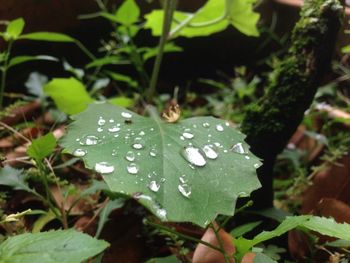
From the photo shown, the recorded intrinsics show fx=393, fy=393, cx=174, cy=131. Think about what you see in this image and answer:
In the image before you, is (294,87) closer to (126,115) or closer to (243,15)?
(126,115)

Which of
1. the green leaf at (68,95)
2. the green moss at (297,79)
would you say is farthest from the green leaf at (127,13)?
the green moss at (297,79)

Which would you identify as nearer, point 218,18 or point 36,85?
point 218,18

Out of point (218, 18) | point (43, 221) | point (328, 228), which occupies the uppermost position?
point (218, 18)

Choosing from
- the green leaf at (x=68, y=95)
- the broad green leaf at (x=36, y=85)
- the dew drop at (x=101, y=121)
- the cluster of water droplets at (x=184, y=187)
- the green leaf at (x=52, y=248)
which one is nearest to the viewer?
the green leaf at (x=52, y=248)

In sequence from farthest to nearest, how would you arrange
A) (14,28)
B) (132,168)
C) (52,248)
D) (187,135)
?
1. (14,28)
2. (187,135)
3. (132,168)
4. (52,248)

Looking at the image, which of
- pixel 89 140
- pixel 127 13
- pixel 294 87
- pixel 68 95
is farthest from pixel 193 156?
pixel 127 13

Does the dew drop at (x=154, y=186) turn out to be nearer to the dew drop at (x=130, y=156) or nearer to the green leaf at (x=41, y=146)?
the dew drop at (x=130, y=156)

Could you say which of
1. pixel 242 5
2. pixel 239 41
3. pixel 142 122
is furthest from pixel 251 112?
pixel 239 41

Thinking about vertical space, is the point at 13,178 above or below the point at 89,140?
below
